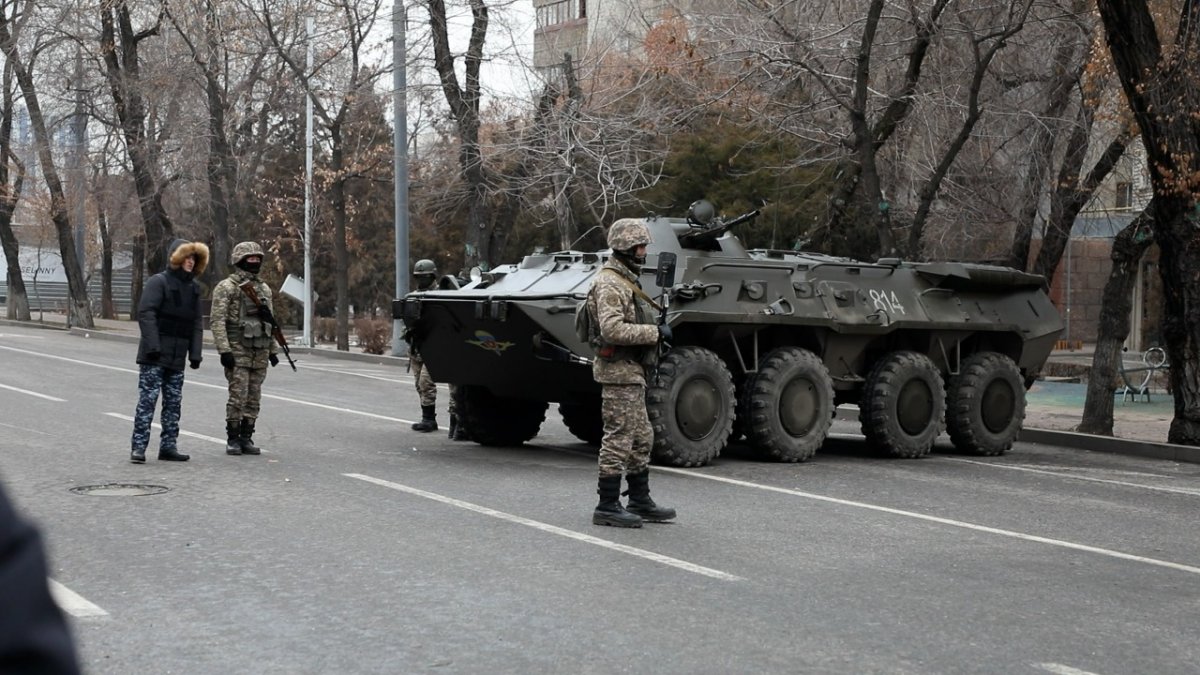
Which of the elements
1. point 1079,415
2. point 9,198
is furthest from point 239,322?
point 9,198

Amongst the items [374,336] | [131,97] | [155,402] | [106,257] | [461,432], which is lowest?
[461,432]

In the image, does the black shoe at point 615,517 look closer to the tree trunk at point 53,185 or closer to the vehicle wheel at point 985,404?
the vehicle wheel at point 985,404

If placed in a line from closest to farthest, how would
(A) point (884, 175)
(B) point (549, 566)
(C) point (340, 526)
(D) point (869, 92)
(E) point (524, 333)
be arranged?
(B) point (549, 566) → (C) point (340, 526) → (E) point (524, 333) → (D) point (869, 92) → (A) point (884, 175)

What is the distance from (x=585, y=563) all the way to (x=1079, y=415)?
14.0 m

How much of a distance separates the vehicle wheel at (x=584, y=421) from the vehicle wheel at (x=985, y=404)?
3.41 meters

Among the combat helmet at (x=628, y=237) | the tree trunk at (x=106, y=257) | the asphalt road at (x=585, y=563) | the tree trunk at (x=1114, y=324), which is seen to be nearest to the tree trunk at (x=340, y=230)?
the tree trunk at (x=106, y=257)

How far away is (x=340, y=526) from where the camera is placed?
356 inches

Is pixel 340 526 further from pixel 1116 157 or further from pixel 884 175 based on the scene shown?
pixel 884 175

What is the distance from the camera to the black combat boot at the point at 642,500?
368 inches

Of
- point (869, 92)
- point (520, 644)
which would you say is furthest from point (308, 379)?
point (520, 644)

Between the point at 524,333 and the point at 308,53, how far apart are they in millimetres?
21693

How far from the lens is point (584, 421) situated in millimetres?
14695

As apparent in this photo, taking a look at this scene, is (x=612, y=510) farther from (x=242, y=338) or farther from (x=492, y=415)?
(x=492, y=415)

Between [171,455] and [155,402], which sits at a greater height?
[155,402]
